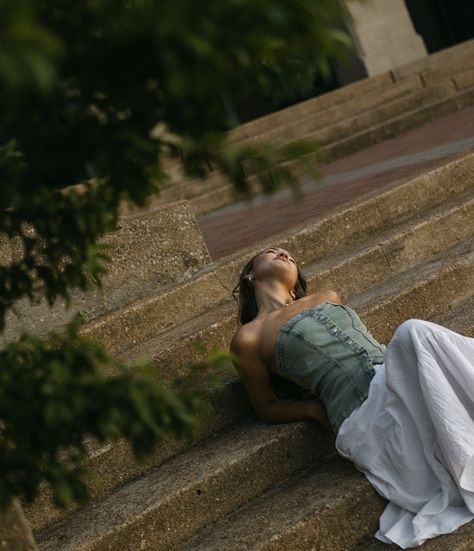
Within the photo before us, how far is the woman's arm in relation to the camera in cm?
416

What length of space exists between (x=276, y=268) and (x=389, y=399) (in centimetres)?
90

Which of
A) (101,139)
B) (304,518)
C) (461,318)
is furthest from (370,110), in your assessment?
(101,139)

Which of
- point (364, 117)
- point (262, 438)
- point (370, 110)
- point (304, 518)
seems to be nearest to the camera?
point (304, 518)

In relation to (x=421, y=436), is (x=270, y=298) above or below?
above

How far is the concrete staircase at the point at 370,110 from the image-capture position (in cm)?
1177

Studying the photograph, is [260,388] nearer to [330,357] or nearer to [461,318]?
[330,357]

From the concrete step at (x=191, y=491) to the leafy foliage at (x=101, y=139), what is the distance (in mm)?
1515

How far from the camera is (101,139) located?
1.85 metres

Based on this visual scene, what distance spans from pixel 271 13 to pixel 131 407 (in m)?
0.76

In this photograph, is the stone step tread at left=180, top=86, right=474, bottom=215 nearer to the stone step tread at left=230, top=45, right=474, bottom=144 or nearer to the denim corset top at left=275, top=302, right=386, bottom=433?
the stone step tread at left=230, top=45, right=474, bottom=144

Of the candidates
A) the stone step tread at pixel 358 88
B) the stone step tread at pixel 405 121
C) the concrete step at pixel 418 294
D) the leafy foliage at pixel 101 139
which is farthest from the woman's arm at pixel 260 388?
the stone step tread at pixel 358 88

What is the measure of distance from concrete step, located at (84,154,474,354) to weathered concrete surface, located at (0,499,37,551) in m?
2.26

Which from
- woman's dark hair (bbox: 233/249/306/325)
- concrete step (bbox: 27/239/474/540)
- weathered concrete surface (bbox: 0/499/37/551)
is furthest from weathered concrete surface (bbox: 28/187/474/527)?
weathered concrete surface (bbox: 0/499/37/551)

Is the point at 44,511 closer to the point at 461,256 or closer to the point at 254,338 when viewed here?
the point at 254,338
